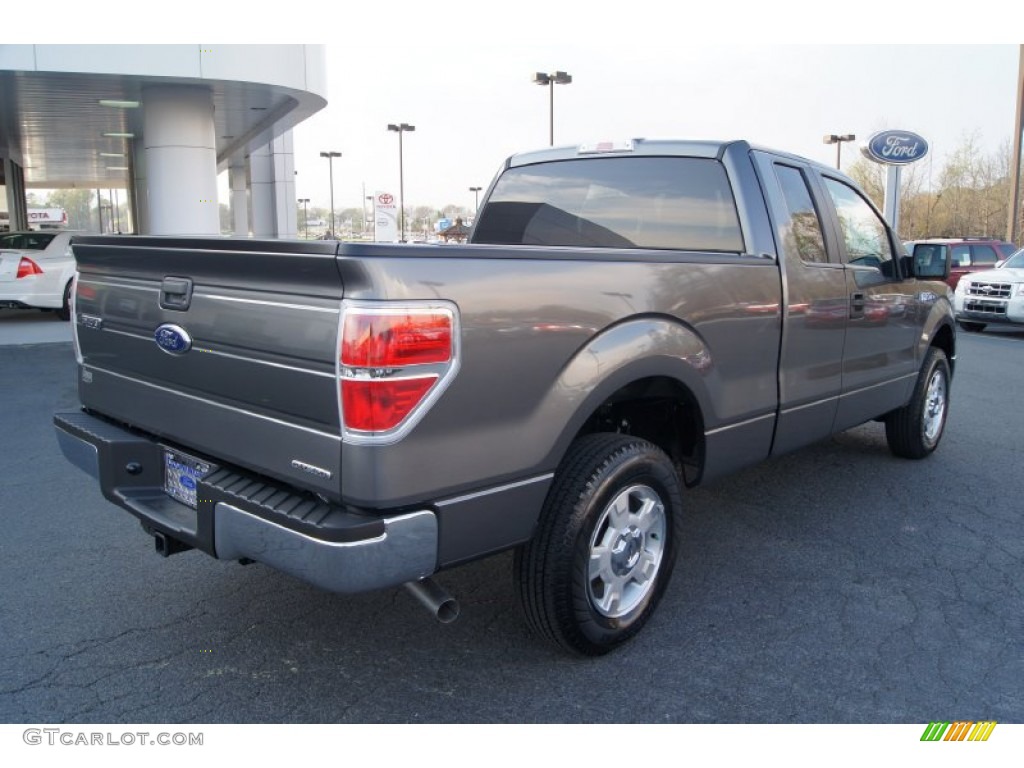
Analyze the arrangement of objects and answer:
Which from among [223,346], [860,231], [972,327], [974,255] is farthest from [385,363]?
[974,255]

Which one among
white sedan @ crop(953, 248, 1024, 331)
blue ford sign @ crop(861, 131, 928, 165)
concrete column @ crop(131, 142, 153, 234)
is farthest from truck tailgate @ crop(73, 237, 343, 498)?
concrete column @ crop(131, 142, 153, 234)

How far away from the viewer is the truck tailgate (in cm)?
250

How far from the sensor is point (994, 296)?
48.4 feet

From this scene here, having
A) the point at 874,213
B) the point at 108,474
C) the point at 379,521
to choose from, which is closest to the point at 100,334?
the point at 108,474

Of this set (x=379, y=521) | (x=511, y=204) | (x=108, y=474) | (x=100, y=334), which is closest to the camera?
(x=379, y=521)

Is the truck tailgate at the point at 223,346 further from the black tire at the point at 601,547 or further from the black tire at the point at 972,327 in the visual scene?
the black tire at the point at 972,327

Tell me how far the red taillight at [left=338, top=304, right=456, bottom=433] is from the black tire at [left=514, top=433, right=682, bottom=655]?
0.79 metres

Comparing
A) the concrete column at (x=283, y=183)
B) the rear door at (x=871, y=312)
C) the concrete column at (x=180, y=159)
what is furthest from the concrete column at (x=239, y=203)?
the rear door at (x=871, y=312)

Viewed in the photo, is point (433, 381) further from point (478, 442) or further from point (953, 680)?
point (953, 680)

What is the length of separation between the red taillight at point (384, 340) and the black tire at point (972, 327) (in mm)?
16219

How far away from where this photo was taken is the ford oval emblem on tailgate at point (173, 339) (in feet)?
9.78

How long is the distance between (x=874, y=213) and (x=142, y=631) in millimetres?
4713

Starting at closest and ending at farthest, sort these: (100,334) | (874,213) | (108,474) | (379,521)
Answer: (379,521) → (108,474) → (100,334) → (874,213)

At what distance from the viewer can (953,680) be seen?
3.05 m
